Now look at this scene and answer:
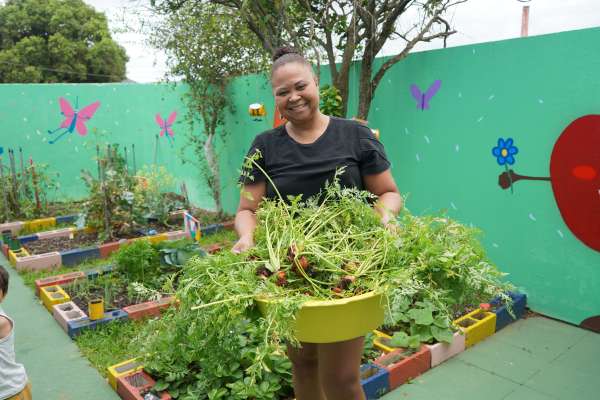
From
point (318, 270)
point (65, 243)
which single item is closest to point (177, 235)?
point (65, 243)

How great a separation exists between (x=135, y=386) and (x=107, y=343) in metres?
0.87

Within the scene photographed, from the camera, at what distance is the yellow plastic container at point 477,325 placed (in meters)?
3.42

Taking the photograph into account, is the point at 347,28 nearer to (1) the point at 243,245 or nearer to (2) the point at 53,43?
(1) the point at 243,245

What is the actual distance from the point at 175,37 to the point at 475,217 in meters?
4.85

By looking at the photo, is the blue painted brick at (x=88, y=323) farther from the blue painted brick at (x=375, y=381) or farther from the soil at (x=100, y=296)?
the blue painted brick at (x=375, y=381)

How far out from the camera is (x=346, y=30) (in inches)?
185

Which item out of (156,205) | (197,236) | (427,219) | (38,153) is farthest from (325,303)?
(38,153)

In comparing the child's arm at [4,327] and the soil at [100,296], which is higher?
the child's arm at [4,327]

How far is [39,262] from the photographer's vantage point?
536 cm

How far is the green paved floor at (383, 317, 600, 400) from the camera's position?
285 centimetres

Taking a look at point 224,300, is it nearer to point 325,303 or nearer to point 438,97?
point 325,303

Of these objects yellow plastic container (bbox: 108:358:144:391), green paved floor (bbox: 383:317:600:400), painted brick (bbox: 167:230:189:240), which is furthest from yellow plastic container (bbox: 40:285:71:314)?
green paved floor (bbox: 383:317:600:400)

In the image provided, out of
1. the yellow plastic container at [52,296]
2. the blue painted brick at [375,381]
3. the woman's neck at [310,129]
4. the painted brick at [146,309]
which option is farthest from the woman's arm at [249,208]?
the yellow plastic container at [52,296]

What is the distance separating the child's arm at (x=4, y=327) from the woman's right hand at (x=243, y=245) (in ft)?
4.54
